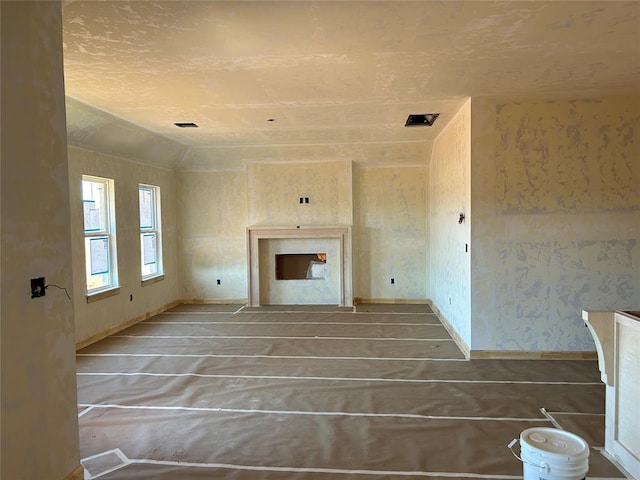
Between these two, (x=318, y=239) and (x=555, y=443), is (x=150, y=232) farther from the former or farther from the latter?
(x=555, y=443)

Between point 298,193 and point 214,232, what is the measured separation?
69.6 inches

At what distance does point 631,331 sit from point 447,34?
222cm

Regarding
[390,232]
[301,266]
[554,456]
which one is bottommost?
[554,456]

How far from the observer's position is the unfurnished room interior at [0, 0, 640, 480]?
7.66ft

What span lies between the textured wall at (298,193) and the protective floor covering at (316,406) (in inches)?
104

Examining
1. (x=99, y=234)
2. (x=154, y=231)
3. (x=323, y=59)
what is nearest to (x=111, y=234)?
(x=99, y=234)

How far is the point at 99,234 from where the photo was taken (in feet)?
19.0

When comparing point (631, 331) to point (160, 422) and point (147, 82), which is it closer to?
Result: point (160, 422)

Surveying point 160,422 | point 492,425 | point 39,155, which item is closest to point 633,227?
point 492,425

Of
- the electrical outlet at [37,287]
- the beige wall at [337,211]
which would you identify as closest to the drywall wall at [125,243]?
the beige wall at [337,211]

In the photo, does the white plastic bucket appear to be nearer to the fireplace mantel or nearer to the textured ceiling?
the textured ceiling

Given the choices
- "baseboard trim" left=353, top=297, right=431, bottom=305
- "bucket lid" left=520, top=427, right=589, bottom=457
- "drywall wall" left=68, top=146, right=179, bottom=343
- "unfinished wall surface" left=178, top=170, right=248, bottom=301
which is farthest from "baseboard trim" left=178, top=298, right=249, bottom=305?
→ "bucket lid" left=520, top=427, right=589, bottom=457

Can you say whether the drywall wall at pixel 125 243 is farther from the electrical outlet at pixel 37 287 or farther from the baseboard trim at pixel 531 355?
the baseboard trim at pixel 531 355

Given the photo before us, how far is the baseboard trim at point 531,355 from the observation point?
4703 millimetres
